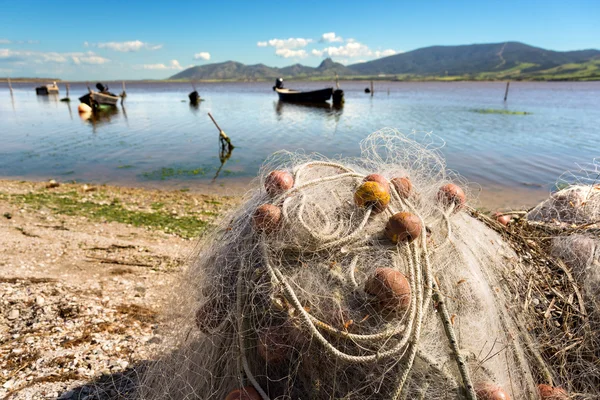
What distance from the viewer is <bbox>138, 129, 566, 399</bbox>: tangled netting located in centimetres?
193

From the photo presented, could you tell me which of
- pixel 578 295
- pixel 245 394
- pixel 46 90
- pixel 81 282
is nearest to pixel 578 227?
pixel 578 295

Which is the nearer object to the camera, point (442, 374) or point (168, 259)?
point (442, 374)

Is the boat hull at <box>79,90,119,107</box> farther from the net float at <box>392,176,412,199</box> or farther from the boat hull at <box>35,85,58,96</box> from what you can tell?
the net float at <box>392,176,412,199</box>

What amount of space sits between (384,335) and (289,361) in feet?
1.90

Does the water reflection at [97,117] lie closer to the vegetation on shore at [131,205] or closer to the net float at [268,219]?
the vegetation on shore at [131,205]

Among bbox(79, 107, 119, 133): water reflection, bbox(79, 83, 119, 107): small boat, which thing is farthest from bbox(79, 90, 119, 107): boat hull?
bbox(79, 107, 119, 133): water reflection

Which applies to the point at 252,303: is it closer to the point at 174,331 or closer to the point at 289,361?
the point at 289,361

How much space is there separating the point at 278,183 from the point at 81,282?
4230 millimetres

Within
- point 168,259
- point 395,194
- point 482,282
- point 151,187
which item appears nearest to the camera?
point 482,282

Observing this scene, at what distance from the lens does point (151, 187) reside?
45.4 feet

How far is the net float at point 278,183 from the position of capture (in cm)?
246

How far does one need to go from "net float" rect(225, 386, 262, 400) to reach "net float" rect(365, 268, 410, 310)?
843 millimetres

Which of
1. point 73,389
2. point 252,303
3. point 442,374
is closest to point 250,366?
point 252,303

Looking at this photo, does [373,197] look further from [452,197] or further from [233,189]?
[233,189]
